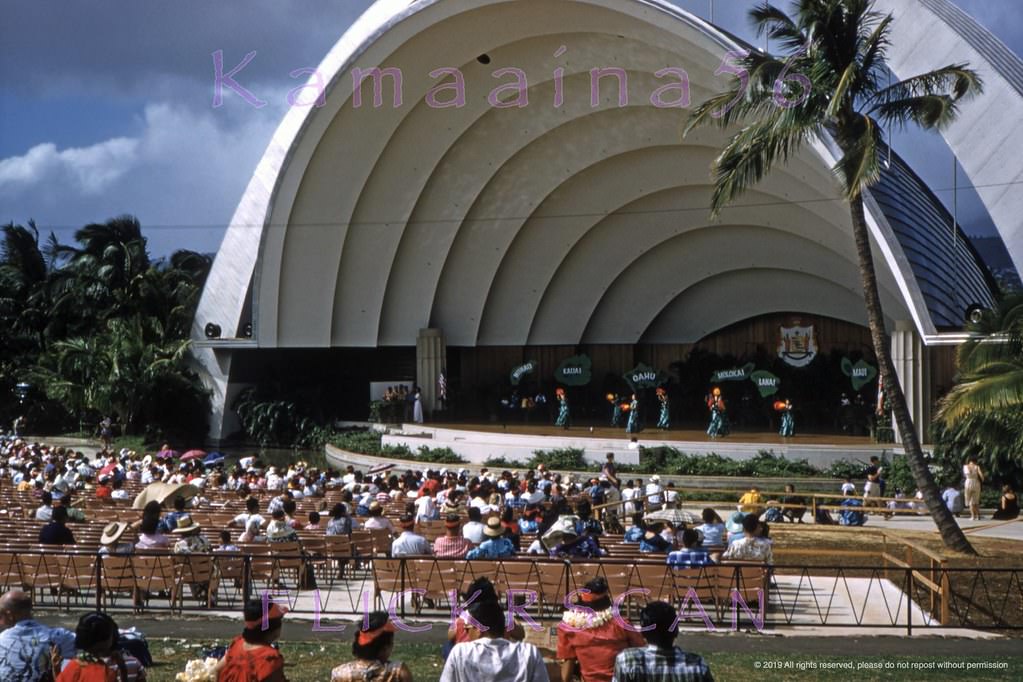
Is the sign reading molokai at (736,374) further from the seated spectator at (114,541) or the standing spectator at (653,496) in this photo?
the seated spectator at (114,541)

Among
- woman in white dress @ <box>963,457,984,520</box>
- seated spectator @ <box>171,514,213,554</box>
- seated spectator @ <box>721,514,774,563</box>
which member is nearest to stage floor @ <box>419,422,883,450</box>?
woman in white dress @ <box>963,457,984,520</box>

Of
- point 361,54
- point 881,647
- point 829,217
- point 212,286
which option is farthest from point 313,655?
point 212,286

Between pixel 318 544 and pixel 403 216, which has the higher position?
pixel 403 216

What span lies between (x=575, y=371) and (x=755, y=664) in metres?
31.1

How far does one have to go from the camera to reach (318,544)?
12.5m

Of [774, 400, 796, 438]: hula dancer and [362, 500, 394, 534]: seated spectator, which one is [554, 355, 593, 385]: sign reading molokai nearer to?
[774, 400, 796, 438]: hula dancer

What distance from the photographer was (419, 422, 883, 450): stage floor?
92.0 feet

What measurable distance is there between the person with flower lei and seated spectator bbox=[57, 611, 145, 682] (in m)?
2.20

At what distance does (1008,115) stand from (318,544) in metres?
17.3

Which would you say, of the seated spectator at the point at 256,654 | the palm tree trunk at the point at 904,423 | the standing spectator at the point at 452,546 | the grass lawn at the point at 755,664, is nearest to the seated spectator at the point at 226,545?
the standing spectator at the point at 452,546

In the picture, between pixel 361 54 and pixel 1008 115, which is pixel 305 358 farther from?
pixel 1008 115

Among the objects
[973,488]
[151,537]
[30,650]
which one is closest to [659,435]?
[973,488]

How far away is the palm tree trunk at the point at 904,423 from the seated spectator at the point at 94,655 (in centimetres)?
1171

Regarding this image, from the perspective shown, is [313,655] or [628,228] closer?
[313,655]
